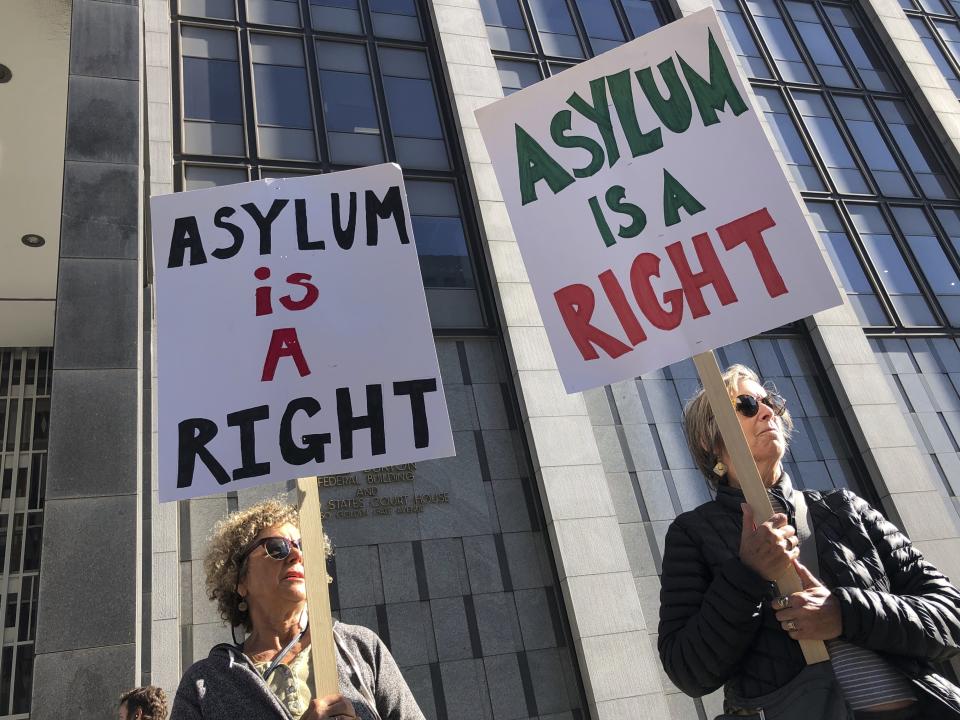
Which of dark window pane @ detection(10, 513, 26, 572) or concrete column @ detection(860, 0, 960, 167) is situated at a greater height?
concrete column @ detection(860, 0, 960, 167)

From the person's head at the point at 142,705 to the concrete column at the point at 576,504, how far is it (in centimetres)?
495

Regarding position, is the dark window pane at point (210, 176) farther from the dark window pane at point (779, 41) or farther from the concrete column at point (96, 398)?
the dark window pane at point (779, 41)

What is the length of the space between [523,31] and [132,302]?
10853 mm

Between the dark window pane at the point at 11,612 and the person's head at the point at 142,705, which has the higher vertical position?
the dark window pane at the point at 11,612

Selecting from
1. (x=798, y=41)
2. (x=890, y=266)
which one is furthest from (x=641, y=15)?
(x=890, y=266)

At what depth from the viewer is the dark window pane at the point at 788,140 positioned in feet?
50.3

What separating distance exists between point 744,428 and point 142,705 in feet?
15.9

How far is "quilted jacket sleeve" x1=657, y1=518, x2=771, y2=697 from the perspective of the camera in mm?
2689

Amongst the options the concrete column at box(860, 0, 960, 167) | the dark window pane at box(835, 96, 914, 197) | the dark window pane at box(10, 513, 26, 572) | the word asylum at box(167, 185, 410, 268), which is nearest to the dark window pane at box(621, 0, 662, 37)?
the dark window pane at box(835, 96, 914, 197)

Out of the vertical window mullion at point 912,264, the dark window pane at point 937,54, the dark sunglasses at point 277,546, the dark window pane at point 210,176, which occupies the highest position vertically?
the dark window pane at point 937,54

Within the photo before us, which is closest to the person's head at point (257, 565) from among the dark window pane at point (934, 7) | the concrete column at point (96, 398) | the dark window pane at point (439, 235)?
the concrete column at point (96, 398)

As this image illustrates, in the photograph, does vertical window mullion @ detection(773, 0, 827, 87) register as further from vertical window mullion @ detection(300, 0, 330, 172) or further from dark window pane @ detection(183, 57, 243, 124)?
dark window pane @ detection(183, 57, 243, 124)

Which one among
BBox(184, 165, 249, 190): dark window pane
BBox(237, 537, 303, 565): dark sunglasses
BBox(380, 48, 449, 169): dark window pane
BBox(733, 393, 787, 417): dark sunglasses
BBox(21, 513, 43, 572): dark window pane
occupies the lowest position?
BBox(237, 537, 303, 565): dark sunglasses

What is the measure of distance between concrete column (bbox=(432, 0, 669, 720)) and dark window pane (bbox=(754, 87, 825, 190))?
6299 mm
